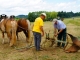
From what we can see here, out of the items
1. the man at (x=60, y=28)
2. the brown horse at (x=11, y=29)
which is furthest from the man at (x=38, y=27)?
the brown horse at (x=11, y=29)

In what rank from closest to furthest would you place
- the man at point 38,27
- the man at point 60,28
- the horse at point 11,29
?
the man at point 38,27, the man at point 60,28, the horse at point 11,29

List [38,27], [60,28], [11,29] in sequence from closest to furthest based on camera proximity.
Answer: [38,27], [60,28], [11,29]

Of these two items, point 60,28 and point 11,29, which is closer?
point 60,28

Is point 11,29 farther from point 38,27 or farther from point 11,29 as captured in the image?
point 38,27

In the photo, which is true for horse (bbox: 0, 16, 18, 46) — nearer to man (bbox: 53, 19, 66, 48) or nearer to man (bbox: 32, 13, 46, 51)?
man (bbox: 32, 13, 46, 51)

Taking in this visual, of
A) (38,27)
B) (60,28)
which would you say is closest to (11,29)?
(38,27)

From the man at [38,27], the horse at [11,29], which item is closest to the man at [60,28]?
the man at [38,27]

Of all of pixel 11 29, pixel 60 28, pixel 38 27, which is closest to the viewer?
pixel 38 27

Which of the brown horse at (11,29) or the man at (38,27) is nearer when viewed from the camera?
the man at (38,27)

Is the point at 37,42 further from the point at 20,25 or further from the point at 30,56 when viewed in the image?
the point at 20,25

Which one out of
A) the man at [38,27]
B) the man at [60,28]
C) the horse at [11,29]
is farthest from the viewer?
the horse at [11,29]

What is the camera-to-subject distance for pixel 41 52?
9914mm

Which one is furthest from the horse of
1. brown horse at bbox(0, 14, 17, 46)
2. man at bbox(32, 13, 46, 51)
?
man at bbox(32, 13, 46, 51)

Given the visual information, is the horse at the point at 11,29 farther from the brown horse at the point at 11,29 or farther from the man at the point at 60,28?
the man at the point at 60,28
